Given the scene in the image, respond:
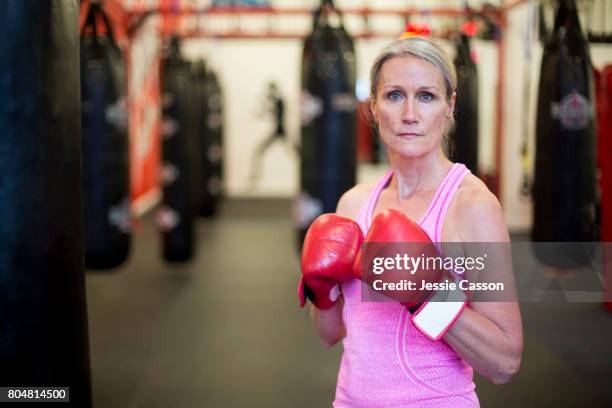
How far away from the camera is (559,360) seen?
11.3 feet

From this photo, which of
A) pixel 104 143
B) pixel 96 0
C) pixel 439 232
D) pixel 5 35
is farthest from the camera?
pixel 104 143

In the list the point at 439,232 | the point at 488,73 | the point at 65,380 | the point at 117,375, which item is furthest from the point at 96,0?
the point at 488,73

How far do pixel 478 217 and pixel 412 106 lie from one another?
0.25 m

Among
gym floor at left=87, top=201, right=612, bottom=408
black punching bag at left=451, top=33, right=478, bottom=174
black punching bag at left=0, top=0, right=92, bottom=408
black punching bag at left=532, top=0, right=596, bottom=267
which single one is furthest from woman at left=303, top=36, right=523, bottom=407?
black punching bag at left=451, top=33, right=478, bottom=174

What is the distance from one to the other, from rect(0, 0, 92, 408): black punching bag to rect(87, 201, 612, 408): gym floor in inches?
53.2

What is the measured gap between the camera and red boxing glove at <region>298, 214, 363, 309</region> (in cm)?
142

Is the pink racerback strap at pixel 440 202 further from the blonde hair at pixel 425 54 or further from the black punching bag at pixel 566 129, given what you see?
the black punching bag at pixel 566 129

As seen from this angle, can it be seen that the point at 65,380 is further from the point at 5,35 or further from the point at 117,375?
the point at 117,375

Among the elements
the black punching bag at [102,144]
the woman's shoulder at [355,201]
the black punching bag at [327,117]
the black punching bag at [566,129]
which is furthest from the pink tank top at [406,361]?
the black punching bag at [102,144]

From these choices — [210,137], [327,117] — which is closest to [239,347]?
[327,117]

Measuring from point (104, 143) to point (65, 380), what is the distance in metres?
2.43

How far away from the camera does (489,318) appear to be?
4.36 ft

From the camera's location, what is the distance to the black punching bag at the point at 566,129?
111 inches

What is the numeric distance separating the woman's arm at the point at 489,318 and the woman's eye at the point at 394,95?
0.79 feet
